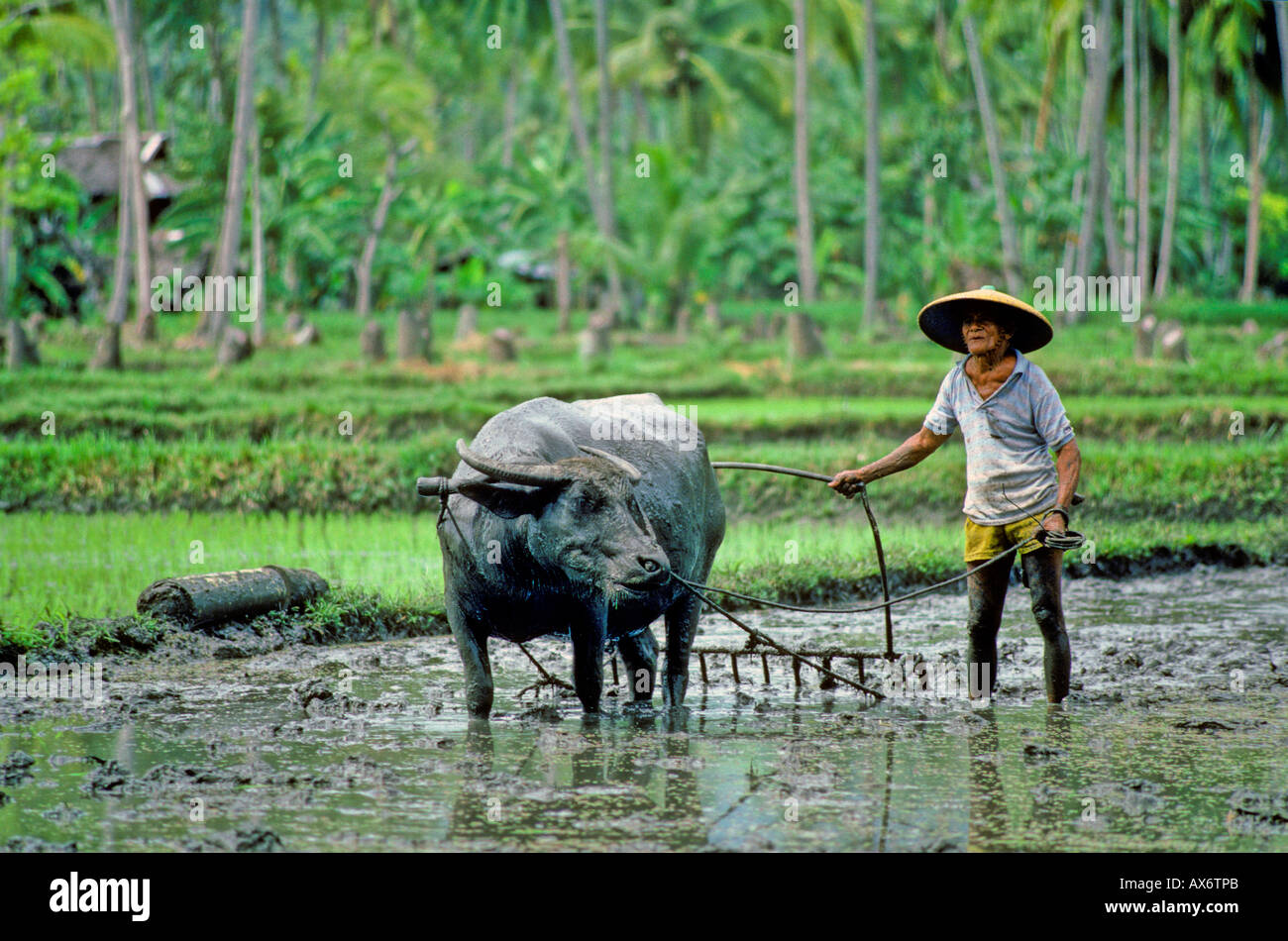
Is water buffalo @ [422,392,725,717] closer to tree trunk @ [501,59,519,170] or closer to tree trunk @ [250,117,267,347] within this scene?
tree trunk @ [250,117,267,347]

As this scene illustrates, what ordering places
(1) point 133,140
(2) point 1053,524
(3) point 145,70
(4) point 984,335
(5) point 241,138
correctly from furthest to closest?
(3) point 145,70 < (1) point 133,140 < (5) point 241,138 < (4) point 984,335 < (2) point 1053,524

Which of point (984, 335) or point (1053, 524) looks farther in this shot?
point (984, 335)

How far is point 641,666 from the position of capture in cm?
595

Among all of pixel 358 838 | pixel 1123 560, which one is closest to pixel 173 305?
pixel 1123 560

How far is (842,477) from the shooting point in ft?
18.4

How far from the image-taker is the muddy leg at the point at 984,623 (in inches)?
222

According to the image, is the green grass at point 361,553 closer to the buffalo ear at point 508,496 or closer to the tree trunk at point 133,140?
the buffalo ear at point 508,496

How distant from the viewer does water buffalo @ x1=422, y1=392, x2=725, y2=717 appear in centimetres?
483

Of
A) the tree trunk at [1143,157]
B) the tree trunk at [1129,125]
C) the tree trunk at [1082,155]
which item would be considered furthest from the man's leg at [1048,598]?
the tree trunk at [1129,125]

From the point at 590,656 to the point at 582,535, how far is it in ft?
2.09

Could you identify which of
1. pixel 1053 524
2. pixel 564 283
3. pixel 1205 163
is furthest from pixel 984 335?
pixel 1205 163

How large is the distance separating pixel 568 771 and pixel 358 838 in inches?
36.2

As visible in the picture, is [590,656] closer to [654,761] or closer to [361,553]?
[654,761]
